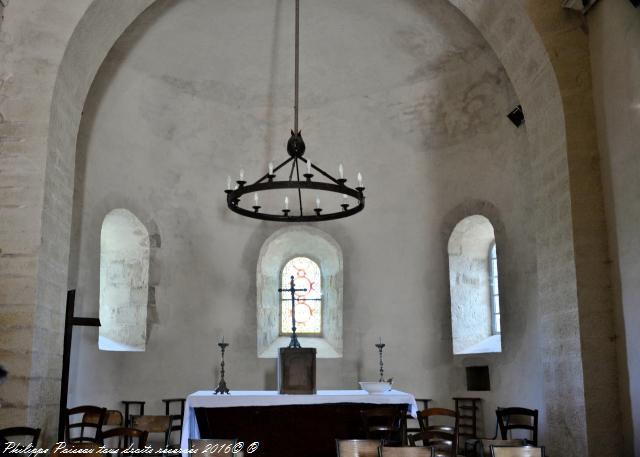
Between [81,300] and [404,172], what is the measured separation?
15.1 feet

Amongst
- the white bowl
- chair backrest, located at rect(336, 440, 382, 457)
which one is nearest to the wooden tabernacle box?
the white bowl

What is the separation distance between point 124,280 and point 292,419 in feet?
10.3

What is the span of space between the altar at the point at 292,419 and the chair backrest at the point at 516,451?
278 cm

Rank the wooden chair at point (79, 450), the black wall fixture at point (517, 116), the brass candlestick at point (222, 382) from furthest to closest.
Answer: the black wall fixture at point (517, 116), the brass candlestick at point (222, 382), the wooden chair at point (79, 450)

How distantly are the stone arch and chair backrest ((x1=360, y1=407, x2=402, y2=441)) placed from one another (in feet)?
5.17

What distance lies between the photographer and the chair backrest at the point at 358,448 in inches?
188

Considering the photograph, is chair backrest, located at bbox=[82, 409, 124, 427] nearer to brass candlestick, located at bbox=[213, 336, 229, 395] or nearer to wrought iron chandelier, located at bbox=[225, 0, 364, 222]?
brass candlestick, located at bbox=[213, 336, 229, 395]

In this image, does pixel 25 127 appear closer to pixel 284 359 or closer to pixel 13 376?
pixel 13 376

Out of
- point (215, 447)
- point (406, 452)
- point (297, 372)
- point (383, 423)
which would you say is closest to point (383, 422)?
point (383, 423)

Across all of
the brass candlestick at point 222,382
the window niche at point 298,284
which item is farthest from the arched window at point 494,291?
the brass candlestick at point 222,382

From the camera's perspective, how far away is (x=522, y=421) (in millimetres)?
7785

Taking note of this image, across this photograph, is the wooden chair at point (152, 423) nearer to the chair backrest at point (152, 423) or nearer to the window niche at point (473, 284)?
the chair backrest at point (152, 423)

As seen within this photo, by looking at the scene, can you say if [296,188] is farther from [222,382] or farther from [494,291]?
[494,291]

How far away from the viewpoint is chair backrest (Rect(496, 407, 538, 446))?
23.4 ft
